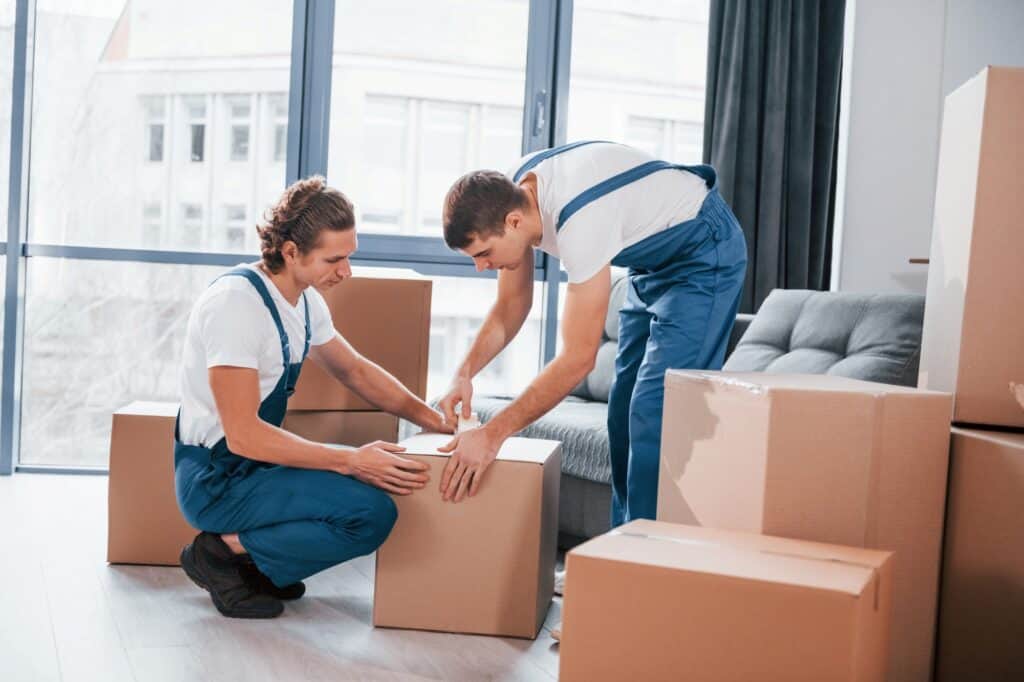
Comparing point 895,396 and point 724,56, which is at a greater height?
point 724,56

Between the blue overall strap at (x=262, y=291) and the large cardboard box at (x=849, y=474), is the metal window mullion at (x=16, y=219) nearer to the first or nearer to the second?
the blue overall strap at (x=262, y=291)

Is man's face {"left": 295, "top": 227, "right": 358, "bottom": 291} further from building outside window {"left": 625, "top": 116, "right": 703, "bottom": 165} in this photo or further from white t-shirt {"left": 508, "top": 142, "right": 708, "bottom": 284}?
building outside window {"left": 625, "top": 116, "right": 703, "bottom": 165}

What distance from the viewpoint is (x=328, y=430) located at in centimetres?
257

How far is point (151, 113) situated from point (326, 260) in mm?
1964

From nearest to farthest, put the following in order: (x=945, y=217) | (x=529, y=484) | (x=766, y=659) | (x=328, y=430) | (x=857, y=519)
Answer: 1. (x=766, y=659)
2. (x=857, y=519)
3. (x=945, y=217)
4. (x=529, y=484)
5. (x=328, y=430)

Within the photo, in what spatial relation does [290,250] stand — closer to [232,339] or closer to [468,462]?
[232,339]

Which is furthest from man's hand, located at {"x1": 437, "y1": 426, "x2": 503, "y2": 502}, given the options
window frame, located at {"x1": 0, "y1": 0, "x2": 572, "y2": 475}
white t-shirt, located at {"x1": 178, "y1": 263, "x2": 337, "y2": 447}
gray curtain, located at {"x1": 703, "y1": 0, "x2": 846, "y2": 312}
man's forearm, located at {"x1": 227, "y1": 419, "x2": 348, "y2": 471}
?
gray curtain, located at {"x1": 703, "y1": 0, "x2": 846, "y2": 312}

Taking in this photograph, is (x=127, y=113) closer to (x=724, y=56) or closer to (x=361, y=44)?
(x=361, y=44)

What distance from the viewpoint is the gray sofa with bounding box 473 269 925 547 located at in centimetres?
259

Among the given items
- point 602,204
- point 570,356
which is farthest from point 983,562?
point 602,204

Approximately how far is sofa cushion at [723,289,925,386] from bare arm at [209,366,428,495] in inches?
37.5

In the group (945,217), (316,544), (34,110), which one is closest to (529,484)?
(316,544)

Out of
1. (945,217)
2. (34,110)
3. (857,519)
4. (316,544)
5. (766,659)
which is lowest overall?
(316,544)

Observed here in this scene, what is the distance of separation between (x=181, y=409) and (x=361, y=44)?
6.78 feet
